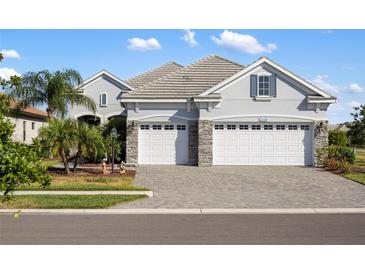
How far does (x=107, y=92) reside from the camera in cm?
3366

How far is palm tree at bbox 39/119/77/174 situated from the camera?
1836 centimetres

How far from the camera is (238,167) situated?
22672 millimetres

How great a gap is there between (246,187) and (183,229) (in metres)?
7.29

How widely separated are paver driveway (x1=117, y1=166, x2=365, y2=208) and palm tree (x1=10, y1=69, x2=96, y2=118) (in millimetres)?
7144

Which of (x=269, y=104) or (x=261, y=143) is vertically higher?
(x=269, y=104)

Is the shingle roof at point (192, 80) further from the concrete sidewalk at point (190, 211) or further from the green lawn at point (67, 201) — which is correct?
the concrete sidewalk at point (190, 211)

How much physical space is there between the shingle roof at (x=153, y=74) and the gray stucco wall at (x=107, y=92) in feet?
3.90

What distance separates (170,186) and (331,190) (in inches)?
234

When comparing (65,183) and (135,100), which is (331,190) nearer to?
(65,183)

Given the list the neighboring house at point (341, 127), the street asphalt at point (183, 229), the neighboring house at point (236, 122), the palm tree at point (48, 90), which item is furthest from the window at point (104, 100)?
the street asphalt at point (183, 229)

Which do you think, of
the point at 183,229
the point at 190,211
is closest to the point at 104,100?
the point at 190,211

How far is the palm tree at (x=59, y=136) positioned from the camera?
18359mm

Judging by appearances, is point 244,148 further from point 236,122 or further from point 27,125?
point 27,125

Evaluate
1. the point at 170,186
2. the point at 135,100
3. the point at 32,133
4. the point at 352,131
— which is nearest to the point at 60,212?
the point at 170,186
